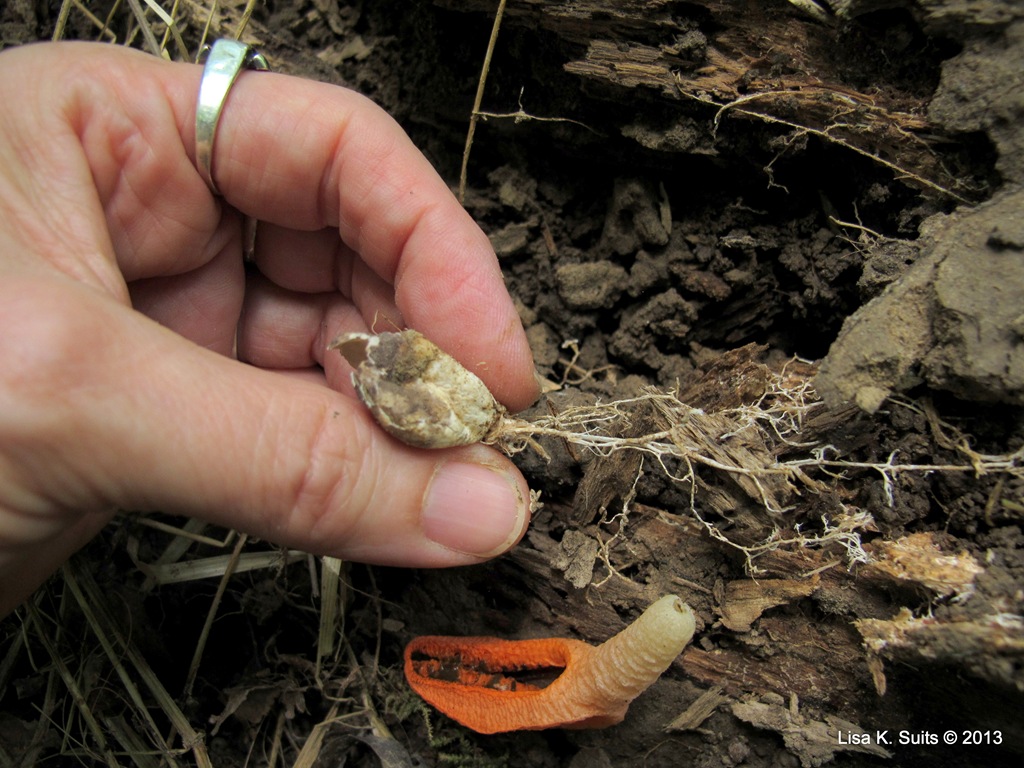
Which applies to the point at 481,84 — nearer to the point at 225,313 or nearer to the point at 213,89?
the point at 213,89

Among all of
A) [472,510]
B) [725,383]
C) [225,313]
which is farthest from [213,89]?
[725,383]

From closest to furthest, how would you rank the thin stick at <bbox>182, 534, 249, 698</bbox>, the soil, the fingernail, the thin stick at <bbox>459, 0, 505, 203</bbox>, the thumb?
1. the thumb
2. the soil
3. the fingernail
4. the thin stick at <bbox>459, 0, 505, 203</bbox>
5. the thin stick at <bbox>182, 534, 249, 698</bbox>

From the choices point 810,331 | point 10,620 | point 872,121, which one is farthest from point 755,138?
point 10,620

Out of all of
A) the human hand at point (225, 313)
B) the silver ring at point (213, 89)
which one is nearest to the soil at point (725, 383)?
the human hand at point (225, 313)

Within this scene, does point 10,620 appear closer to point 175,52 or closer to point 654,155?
point 175,52

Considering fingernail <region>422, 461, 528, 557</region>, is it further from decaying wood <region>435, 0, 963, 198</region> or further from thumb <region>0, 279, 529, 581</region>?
decaying wood <region>435, 0, 963, 198</region>

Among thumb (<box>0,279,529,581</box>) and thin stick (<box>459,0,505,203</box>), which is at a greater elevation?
thin stick (<box>459,0,505,203</box>)

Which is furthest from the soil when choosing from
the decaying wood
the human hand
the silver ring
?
the silver ring

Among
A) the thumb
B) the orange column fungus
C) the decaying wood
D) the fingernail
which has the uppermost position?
the decaying wood
